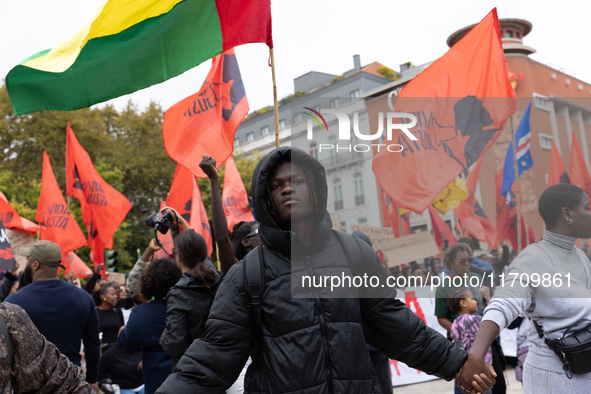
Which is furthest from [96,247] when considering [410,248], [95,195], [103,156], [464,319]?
[103,156]

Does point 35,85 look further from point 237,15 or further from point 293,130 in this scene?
point 293,130

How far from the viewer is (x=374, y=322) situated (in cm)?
257

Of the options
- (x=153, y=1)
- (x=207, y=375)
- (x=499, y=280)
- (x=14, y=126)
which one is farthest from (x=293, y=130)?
(x=14, y=126)

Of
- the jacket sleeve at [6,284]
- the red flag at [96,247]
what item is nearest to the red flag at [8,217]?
the red flag at [96,247]

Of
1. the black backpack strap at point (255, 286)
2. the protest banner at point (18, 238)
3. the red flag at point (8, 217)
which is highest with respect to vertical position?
the red flag at point (8, 217)

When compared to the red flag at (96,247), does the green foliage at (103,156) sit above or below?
above

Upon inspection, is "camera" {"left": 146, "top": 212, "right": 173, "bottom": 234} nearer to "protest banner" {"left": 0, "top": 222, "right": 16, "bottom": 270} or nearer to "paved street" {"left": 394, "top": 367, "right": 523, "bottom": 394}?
"paved street" {"left": 394, "top": 367, "right": 523, "bottom": 394}

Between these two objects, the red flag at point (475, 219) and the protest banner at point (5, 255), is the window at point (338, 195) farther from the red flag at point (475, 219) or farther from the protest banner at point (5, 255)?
the protest banner at point (5, 255)

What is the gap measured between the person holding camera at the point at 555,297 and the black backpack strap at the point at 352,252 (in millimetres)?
870

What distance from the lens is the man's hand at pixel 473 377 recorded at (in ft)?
8.72

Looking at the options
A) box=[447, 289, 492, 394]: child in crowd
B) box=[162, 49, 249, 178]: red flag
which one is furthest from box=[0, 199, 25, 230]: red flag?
box=[447, 289, 492, 394]: child in crowd

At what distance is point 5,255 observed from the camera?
30.8 ft

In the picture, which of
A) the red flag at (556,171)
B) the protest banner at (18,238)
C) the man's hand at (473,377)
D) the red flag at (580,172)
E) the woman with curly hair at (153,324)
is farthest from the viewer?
the protest banner at (18,238)

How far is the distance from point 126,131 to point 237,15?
27.5 meters
